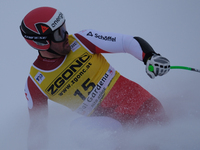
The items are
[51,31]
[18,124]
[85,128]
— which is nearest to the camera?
[51,31]

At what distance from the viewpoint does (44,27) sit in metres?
2.79

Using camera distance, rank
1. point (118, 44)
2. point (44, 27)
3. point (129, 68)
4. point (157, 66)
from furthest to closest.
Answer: point (129, 68), point (118, 44), point (44, 27), point (157, 66)

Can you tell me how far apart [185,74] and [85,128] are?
6.89ft

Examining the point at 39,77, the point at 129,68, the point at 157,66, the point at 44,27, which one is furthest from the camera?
the point at 129,68

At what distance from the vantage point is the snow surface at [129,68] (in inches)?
113

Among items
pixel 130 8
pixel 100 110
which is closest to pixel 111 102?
pixel 100 110

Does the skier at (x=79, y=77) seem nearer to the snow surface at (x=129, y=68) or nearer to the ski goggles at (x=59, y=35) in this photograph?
the ski goggles at (x=59, y=35)

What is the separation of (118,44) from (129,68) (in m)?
2.39

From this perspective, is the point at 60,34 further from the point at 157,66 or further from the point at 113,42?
the point at 157,66

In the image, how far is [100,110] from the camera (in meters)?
3.16

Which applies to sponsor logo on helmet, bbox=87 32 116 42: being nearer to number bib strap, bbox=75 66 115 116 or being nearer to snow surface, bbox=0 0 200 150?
number bib strap, bbox=75 66 115 116

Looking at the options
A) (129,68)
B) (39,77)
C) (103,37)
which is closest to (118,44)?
(103,37)

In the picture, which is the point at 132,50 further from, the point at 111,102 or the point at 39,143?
the point at 39,143

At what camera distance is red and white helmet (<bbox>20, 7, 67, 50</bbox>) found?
2.79 metres
